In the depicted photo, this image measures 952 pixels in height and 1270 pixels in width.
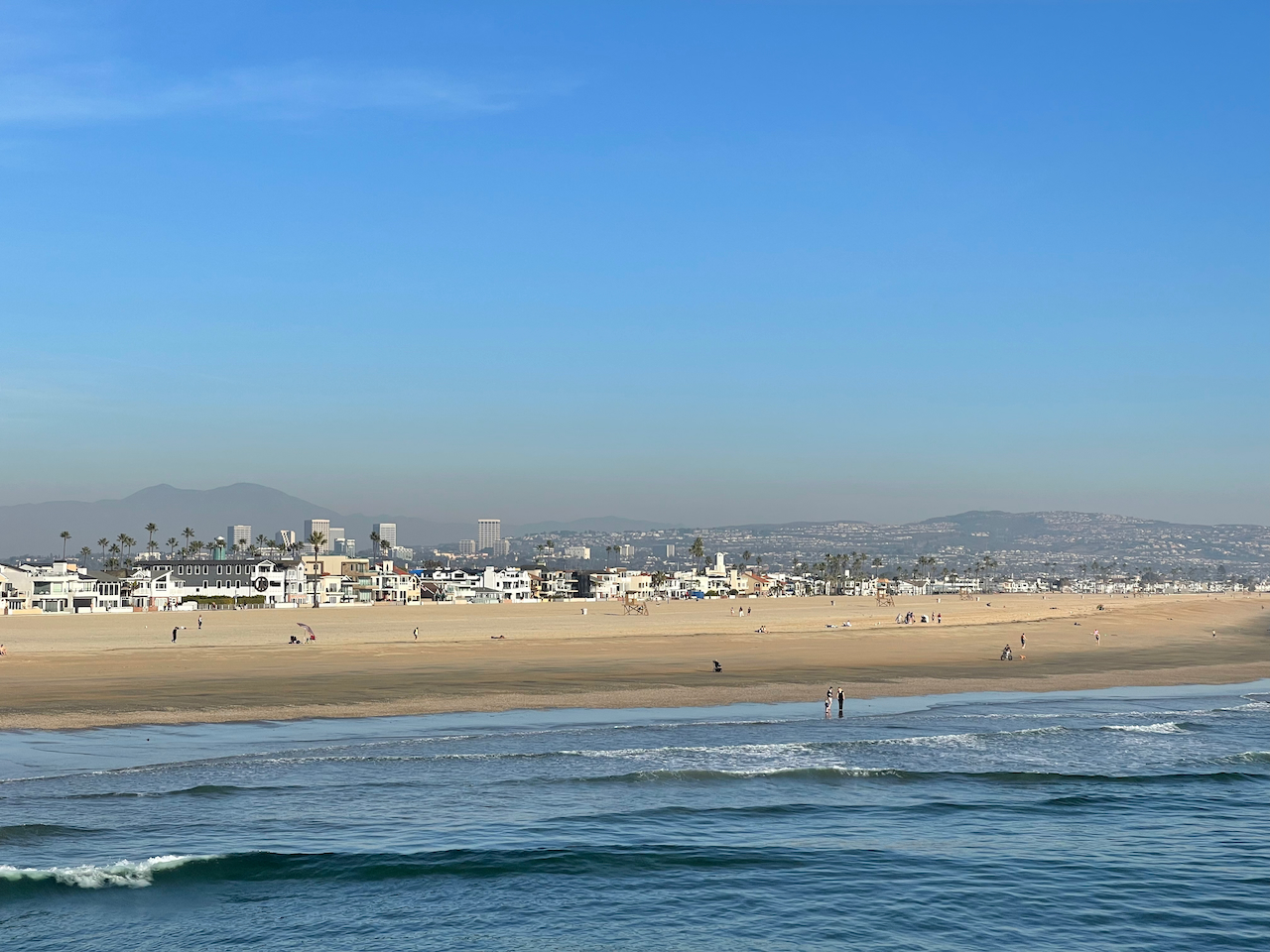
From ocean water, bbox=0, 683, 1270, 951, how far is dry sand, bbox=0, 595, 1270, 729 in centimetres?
706

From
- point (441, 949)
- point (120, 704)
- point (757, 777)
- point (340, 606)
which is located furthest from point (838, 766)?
point (340, 606)

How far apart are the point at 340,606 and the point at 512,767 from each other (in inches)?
4424

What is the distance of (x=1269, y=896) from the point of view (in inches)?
720

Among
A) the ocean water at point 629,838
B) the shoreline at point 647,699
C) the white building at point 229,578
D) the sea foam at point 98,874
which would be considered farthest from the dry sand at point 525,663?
the white building at point 229,578

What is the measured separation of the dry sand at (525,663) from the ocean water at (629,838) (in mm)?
7058

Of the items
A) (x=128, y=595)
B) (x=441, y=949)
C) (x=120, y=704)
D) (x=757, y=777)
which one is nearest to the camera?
(x=441, y=949)

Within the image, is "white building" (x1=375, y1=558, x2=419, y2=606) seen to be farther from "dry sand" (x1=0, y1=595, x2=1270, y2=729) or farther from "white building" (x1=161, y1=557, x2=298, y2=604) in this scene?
"dry sand" (x1=0, y1=595, x2=1270, y2=729)

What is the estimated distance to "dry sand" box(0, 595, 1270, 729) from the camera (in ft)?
127

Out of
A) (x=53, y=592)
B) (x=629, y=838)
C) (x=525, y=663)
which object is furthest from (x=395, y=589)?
(x=629, y=838)

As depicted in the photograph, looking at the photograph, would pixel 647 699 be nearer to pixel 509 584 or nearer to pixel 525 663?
pixel 525 663

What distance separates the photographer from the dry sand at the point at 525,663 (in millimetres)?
38625

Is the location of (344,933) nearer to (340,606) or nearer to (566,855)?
(566,855)

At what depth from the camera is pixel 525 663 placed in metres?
54.0

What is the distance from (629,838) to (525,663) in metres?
33.1
